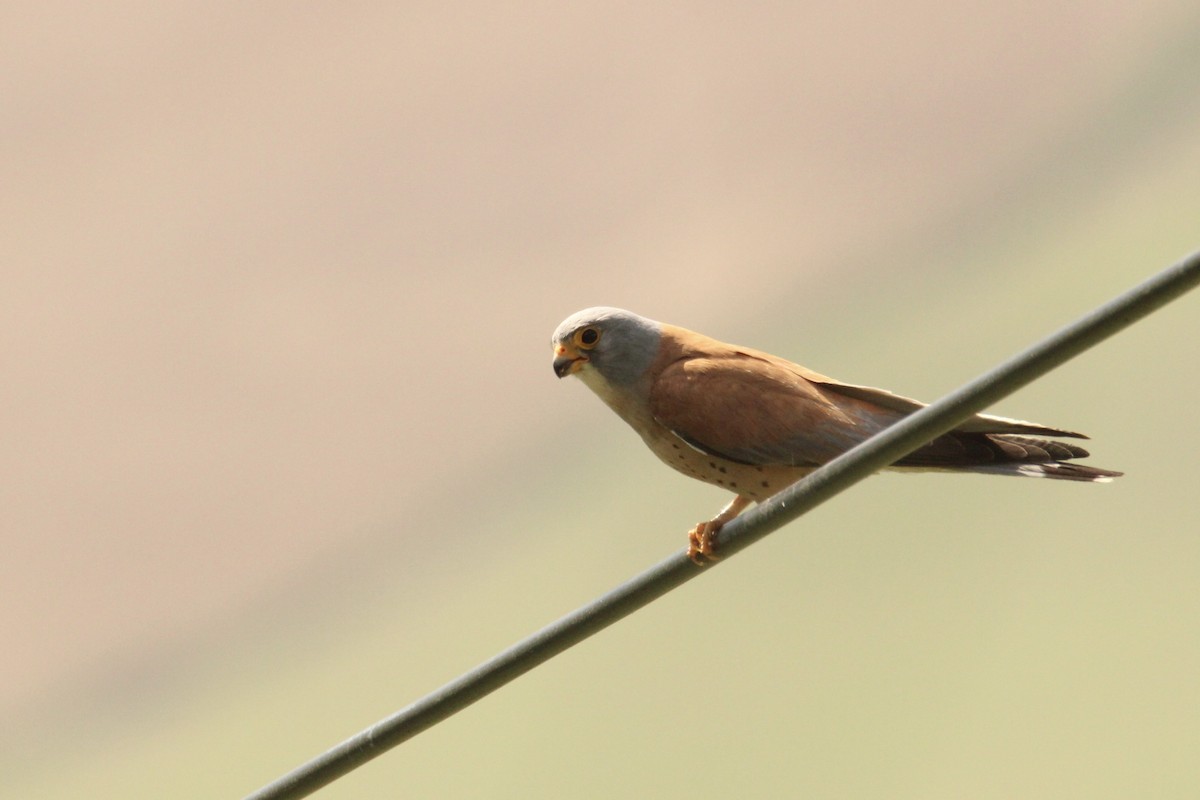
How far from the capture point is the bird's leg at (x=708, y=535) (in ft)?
→ 9.05

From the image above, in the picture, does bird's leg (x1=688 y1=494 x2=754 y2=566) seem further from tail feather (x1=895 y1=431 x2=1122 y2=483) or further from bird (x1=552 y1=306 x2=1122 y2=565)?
tail feather (x1=895 y1=431 x2=1122 y2=483)

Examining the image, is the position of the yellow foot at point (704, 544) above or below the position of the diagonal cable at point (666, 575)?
above

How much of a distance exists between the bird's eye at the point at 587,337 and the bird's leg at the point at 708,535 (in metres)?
0.63

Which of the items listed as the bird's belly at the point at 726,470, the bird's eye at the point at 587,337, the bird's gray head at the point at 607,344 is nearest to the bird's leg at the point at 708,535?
the bird's belly at the point at 726,470

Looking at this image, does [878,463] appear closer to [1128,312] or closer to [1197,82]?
[1128,312]

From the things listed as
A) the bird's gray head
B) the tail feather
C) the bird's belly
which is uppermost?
the bird's gray head

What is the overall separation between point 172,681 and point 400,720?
32.3 ft

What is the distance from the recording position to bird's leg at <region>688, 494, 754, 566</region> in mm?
2758

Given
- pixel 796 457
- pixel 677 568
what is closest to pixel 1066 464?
pixel 796 457

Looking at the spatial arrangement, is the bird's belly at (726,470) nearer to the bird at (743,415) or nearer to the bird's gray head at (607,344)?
the bird at (743,415)

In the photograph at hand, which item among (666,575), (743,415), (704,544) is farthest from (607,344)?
(666,575)

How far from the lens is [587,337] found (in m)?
Answer: 4.04

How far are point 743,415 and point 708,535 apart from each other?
510 mm

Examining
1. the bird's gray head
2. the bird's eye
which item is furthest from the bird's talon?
the bird's eye
